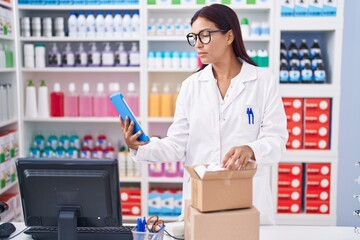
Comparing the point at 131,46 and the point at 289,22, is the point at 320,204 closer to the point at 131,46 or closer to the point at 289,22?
the point at 289,22

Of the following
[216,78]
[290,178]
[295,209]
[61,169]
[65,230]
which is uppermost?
[216,78]

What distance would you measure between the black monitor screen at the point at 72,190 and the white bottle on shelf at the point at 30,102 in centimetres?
246

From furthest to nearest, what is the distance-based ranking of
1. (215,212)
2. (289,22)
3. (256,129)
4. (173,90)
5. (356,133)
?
(173,90) < (356,133) < (289,22) < (256,129) < (215,212)

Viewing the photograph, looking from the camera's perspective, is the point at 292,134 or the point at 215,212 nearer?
the point at 215,212

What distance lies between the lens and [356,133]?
12.7ft

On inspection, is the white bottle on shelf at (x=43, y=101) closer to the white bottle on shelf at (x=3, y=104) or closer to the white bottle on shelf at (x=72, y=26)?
the white bottle on shelf at (x=3, y=104)

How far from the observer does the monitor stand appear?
60.1 inches

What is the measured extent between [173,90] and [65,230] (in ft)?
8.81

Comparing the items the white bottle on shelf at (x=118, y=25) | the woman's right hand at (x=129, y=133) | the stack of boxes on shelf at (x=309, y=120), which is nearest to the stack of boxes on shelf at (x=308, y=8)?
the stack of boxes on shelf at (x=309, y=120)

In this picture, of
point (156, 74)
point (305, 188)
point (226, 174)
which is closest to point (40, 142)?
point (156, 74)

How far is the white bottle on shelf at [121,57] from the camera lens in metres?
3.79

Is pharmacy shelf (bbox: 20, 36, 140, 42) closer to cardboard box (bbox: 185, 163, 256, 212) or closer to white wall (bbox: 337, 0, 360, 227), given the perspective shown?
white wall (bbox: 337, 0, 360, 227)

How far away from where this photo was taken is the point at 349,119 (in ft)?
12.6

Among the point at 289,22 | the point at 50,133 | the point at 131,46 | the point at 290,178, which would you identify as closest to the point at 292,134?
the point at 290,178
